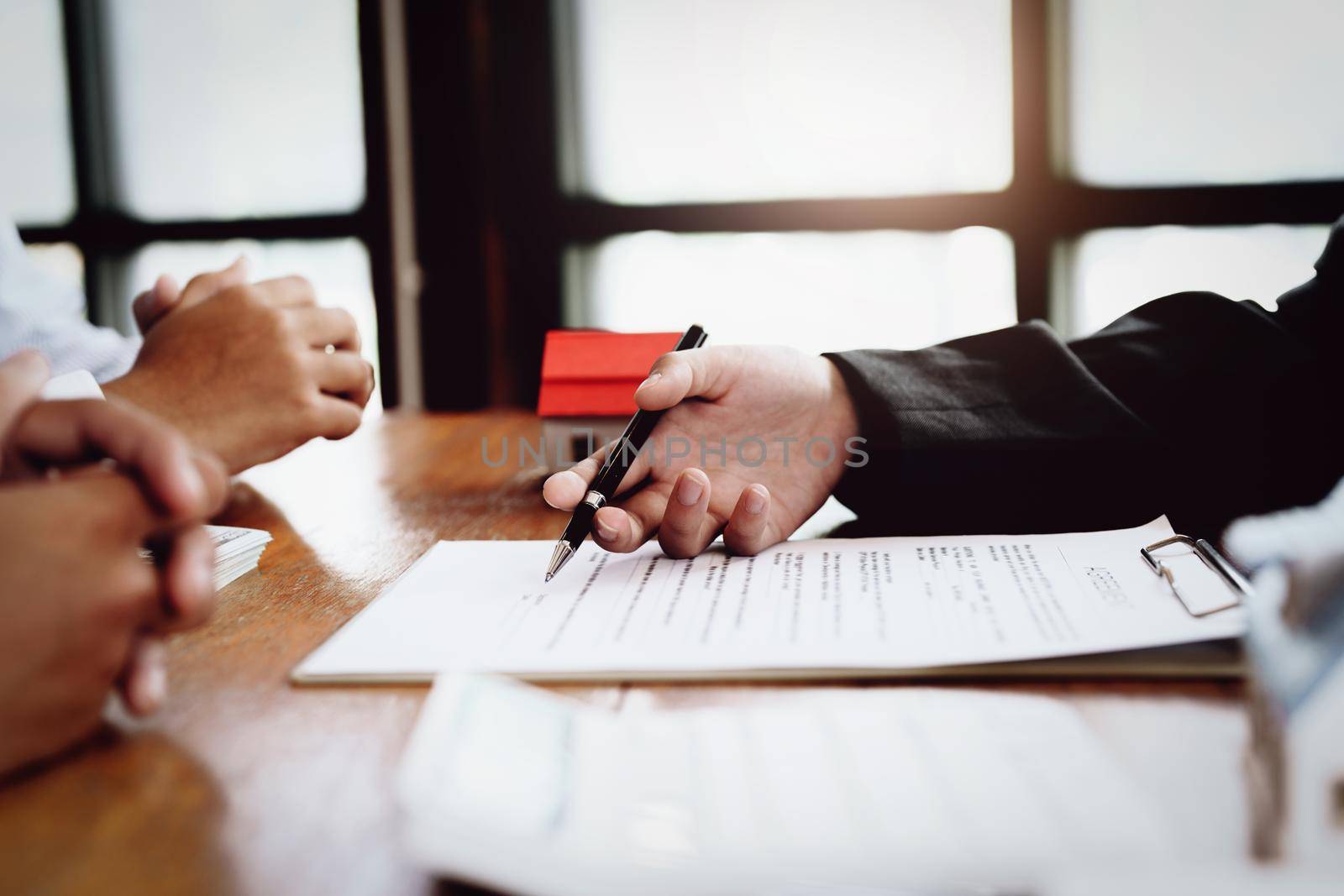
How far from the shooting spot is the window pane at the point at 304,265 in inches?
84.3

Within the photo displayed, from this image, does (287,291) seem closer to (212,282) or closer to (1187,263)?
(212,282)

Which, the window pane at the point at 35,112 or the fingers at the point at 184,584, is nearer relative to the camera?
the fingers at the point at 184,584

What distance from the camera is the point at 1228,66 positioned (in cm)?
182

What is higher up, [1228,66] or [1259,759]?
[1228,66]

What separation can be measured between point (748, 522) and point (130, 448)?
349mm

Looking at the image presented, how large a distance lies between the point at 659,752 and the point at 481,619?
187 mm

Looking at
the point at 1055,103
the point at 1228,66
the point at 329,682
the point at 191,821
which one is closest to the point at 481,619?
the point at 329,682

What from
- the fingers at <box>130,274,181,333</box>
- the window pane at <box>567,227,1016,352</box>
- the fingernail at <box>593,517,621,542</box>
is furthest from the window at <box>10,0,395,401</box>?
the fingernail at <box>593,517,621,542</box>

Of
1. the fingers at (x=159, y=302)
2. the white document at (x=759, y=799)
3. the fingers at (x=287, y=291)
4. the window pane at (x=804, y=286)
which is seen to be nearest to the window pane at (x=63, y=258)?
the window pane at (x=804, y=286)

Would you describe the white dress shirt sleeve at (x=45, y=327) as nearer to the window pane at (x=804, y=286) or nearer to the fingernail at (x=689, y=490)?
the fingernail at (x=689, y=490)

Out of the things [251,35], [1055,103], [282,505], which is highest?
[251,35]

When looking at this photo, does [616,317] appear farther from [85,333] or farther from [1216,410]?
[1216,410]

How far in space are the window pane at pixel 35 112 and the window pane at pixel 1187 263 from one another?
7.93 ft

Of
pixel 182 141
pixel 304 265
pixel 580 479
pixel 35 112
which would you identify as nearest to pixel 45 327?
pixel 580 479
